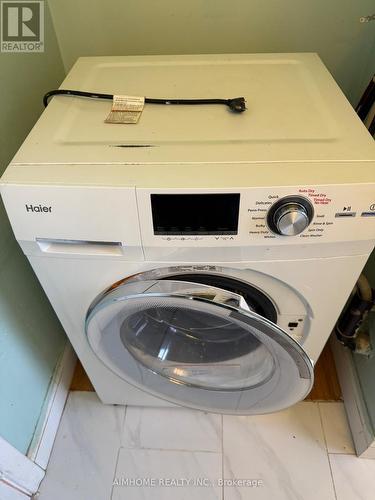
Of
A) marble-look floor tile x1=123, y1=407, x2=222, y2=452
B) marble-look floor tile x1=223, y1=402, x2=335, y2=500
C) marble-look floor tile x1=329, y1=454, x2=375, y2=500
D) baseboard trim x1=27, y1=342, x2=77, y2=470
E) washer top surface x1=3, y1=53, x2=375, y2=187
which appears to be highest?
washer top surface x1=3, y1=53, x2=375, y2=187

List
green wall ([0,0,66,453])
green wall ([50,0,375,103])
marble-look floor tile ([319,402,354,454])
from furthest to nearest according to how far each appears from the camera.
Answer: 1. marble-look floor tile ([319,402,354,454])
2. green wall ([50,0,375,103])
3. green wall ([0,0,66,453])

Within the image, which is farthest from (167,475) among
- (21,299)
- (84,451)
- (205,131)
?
(205,131)

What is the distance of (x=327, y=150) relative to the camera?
651 mm

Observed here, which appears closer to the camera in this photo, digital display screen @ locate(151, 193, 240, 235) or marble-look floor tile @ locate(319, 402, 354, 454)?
digital display screen @ locate(151, 193, 240, 235)

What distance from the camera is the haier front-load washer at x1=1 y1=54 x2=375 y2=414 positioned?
0.61 metres

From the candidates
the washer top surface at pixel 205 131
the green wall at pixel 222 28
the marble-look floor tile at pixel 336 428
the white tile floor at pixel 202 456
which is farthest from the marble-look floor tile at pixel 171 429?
the green wall at pixel 222 28

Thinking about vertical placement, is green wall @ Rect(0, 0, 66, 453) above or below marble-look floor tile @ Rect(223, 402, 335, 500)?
above

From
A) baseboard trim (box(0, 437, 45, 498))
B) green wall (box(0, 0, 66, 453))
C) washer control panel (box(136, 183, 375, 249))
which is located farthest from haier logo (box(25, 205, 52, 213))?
baseboard trim (box(0, 437, 45, 498))

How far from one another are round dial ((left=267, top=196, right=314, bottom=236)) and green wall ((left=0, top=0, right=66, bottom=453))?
597 mm

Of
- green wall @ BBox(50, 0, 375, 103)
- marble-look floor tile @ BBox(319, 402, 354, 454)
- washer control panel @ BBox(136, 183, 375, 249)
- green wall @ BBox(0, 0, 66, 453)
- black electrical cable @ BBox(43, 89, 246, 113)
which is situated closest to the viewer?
washer control panel @ BBox(136, 183, 375, 249)

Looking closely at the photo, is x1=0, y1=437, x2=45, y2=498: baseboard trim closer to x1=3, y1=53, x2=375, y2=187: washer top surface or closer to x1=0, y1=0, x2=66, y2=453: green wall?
x1=0, y1=0, x2=66, y2=453: green wall

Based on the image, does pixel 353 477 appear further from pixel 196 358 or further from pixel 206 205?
pixel 206 205

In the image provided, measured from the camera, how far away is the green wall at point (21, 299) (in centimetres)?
88

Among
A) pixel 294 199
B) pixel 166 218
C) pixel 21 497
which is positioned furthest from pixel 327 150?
pixel 21 497
